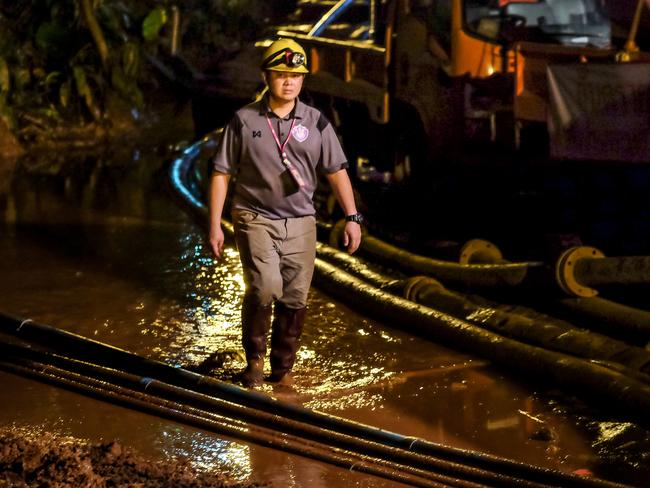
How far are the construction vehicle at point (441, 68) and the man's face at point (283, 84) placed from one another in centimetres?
376

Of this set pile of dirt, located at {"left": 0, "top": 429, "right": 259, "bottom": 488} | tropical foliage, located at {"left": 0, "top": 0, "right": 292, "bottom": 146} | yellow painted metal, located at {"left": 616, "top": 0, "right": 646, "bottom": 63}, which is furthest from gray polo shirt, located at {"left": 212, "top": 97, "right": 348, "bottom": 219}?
tropical foliage, located at {"left": 0, "top": 0, "right": 292, "bottom": 146}

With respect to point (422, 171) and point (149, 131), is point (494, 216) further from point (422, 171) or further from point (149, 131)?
point (149, 131)

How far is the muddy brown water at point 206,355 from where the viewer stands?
4.90m

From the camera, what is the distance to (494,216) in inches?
429

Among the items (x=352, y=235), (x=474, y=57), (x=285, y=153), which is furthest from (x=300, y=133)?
(x=474, y=57)

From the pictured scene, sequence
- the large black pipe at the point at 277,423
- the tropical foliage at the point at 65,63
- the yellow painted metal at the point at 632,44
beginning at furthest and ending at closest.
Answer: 1. the tropical foliage at the point at 65,63
2. the yellow painted metal at the point at 632,44
3. the large black pipe at the point at 277,423

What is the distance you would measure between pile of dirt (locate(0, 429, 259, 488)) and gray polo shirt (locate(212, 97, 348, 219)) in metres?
1.53

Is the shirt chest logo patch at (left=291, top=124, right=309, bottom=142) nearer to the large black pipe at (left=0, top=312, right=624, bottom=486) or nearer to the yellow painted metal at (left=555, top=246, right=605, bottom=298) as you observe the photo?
the large black pipe at (left=0, top=312, right=624, bottom=486)

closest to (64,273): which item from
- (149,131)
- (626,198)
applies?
(626,198)

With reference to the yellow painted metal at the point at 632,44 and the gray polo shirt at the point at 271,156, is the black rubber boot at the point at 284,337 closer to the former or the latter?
the gray polo shirt at the point at 271,156

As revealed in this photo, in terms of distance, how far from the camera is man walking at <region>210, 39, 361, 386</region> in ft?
17.9

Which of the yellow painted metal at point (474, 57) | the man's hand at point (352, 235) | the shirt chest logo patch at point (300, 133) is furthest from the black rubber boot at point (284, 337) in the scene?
the yellow painted metal at point (474, 57)

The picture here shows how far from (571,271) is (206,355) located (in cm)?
233

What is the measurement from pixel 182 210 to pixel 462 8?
11.3ft
